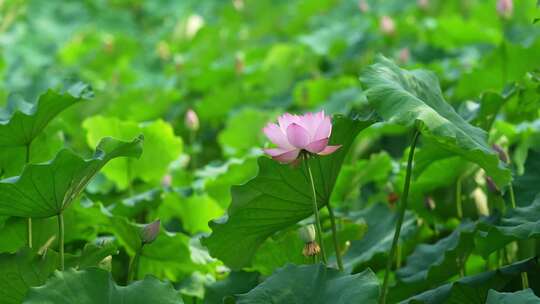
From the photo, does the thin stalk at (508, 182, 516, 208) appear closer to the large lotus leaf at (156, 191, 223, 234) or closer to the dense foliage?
the dense foliage

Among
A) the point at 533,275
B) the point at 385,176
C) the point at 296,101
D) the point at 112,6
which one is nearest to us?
the point at 533,275

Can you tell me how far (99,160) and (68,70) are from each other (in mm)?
3061

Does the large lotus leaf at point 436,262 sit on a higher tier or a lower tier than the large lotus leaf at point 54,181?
lower

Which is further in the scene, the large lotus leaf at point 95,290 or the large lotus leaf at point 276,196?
the large lotus leaf at point 276,196

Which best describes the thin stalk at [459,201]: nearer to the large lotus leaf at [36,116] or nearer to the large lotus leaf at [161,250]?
the large lotus leaf at [161,250]

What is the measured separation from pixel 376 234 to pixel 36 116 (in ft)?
2.35

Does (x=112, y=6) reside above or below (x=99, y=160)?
above

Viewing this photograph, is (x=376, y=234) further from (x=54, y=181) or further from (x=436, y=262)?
(x=54, y=181)

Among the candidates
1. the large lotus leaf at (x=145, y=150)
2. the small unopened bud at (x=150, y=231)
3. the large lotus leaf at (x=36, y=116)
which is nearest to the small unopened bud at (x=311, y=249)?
the small unopened bud at (x=150, y=231)

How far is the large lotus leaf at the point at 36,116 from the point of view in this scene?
1.69 m

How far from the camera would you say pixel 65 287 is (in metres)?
1.35

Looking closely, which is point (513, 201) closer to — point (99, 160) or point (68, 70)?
point (99, 160)

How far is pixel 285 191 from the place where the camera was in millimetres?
1571

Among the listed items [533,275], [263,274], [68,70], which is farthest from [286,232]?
[68,70]
